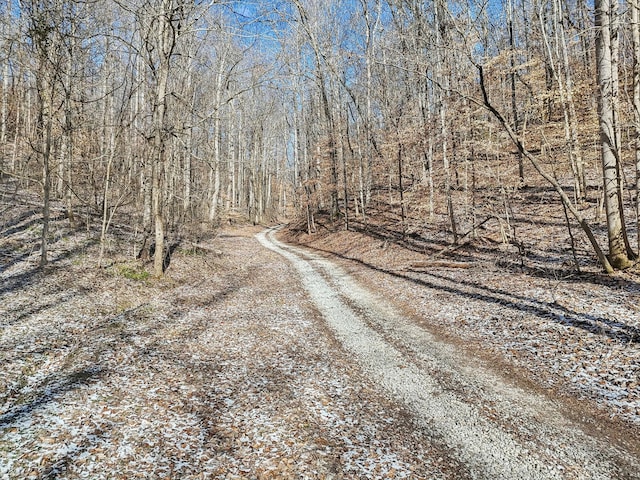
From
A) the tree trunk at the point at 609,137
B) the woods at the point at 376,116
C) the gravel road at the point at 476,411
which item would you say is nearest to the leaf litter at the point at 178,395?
the gravel road at the point at 476,411

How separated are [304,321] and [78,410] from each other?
546cm

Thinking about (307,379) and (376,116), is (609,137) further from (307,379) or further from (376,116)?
(376,116)

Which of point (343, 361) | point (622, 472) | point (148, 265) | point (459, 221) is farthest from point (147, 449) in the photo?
point (459, 221)

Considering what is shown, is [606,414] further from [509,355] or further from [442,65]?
[442,65]

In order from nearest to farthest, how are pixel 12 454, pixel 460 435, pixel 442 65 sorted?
pixel 12 454, pixel 460 435, pixel 442 65

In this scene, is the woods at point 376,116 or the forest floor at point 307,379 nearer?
the forest floor at point 307,379

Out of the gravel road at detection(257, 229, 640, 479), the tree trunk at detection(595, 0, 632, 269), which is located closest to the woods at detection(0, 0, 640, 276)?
the tree trunk at detection(595, 0, 632, 269)

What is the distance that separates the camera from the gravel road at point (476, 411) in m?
4.07

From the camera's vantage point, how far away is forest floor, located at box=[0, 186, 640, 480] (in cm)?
412

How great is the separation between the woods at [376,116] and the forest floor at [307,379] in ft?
8.95

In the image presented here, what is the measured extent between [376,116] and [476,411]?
27.3 metres

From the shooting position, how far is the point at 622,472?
3920mm

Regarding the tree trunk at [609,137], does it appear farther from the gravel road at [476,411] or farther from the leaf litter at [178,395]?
the leaf litter at [178,395]

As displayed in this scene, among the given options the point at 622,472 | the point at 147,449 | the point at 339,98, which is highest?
the point at 339,98
